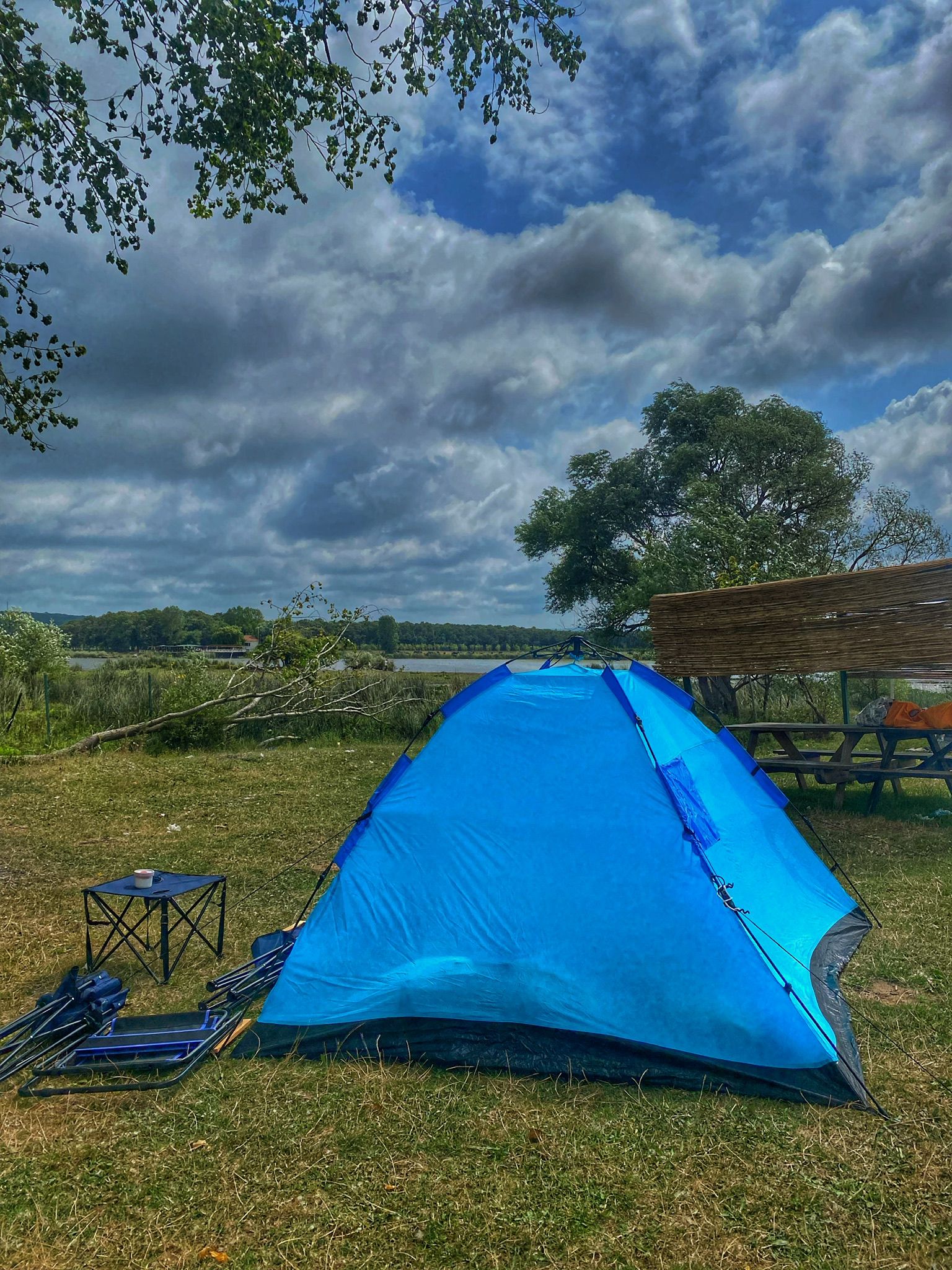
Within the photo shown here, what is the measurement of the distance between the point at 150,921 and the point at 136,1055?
7.38 ft

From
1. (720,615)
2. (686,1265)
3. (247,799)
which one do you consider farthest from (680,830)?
(247,799)

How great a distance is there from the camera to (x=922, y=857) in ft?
22.9

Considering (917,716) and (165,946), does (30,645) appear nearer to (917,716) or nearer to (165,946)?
(165,946)

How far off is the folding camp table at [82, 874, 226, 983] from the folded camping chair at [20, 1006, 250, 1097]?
0.71 metres

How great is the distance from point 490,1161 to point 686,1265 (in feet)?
2.50

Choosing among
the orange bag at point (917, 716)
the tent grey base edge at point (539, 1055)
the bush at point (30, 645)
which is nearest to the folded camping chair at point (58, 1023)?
the tent grey base edge at point (539, 1055)

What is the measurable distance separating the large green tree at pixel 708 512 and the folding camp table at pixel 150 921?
44.0 ft

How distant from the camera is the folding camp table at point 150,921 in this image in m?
4.55

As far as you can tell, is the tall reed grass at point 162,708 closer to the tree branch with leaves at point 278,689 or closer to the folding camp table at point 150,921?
the tree branch with leaves at point 278,689

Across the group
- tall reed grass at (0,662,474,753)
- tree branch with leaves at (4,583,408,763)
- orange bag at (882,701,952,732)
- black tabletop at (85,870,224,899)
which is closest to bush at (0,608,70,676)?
tall reed grass at (0,662,474,753)

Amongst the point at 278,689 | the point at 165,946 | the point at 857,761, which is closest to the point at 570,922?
the point at 165,946

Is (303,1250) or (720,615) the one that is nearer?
(303,1250)

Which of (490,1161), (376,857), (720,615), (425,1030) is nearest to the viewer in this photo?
(490,1161)

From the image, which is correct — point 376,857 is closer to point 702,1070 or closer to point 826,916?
point 702,1070
